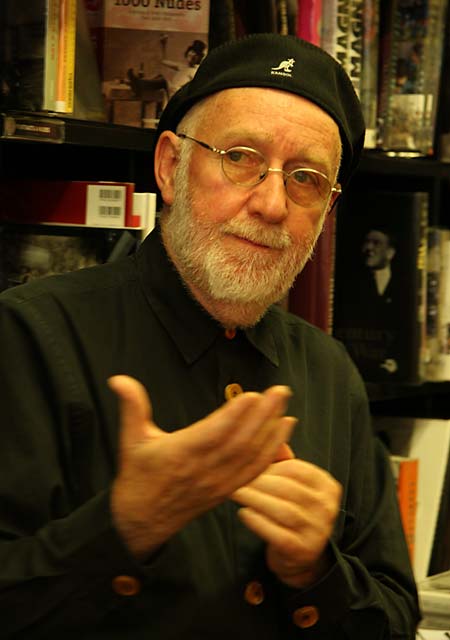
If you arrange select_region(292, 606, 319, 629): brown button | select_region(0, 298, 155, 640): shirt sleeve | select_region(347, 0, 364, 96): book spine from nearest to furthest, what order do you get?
1. select_region(0, 298, 155, 640): shirt sleeve
2. select_region(292, 606, 319, 629): brown button
3. select_region(347, 0, 364, 96): book spine

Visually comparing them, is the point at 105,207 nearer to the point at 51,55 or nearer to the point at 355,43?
the point at 51,55

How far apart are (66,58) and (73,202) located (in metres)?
0.22

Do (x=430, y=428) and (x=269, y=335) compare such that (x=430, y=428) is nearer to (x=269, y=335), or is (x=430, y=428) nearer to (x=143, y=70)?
(x=269, y=335)

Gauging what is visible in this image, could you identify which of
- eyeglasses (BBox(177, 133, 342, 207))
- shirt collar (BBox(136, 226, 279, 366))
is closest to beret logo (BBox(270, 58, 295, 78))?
eyeglasses (BBox(177, 133, 342, 207))

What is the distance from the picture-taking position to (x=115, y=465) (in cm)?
137

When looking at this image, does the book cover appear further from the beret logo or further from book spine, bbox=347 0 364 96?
book spine, bbox=347 0 364 96

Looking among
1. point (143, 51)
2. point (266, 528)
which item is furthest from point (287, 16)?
point (266, 528)

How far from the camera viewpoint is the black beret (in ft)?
4.97

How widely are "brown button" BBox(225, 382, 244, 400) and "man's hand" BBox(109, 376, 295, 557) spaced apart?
13.0 inches

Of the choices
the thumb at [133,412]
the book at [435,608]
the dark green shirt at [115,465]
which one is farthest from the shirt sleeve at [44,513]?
the book at [435,608]

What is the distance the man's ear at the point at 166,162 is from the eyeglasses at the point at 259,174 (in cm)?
2

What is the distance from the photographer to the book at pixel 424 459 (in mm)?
2273

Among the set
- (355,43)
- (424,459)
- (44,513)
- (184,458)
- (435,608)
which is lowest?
(435,608)

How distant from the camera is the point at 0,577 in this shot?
121 centimetres
